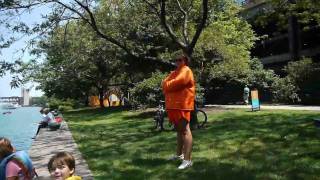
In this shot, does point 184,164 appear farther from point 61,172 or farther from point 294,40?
point 294,40

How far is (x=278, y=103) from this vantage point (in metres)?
34.5

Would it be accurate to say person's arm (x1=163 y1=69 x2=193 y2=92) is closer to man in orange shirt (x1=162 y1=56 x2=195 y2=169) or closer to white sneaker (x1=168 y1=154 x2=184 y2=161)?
man in orange shirt (x1=162 y1=56 x2=195 y2=169)

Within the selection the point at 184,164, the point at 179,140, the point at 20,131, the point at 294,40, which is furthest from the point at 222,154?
the point at 294,40

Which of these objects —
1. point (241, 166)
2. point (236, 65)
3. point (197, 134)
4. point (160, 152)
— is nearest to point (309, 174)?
point (241, 166)

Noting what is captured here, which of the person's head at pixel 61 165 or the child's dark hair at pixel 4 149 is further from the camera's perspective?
the child's dark hair at pixel 4 149

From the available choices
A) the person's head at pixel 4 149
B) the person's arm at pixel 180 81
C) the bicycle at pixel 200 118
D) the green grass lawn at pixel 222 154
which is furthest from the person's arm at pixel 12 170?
the bicycle at pixel 200 118

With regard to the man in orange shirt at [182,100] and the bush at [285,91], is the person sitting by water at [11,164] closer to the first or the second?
the man in orange shirt at [182,100]

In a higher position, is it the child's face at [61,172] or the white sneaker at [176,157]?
the child's face at [61,172]

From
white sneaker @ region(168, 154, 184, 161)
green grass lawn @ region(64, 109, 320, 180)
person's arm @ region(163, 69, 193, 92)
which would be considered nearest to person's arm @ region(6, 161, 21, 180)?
green grass lawn @ region(64, 109, 320, 180)

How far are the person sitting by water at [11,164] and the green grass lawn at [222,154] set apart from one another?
10.8ft

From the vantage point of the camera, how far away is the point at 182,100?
9.23 metres

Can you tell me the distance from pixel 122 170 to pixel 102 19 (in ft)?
54.5

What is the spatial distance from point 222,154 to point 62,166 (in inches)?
256

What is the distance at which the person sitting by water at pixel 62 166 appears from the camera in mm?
4418
